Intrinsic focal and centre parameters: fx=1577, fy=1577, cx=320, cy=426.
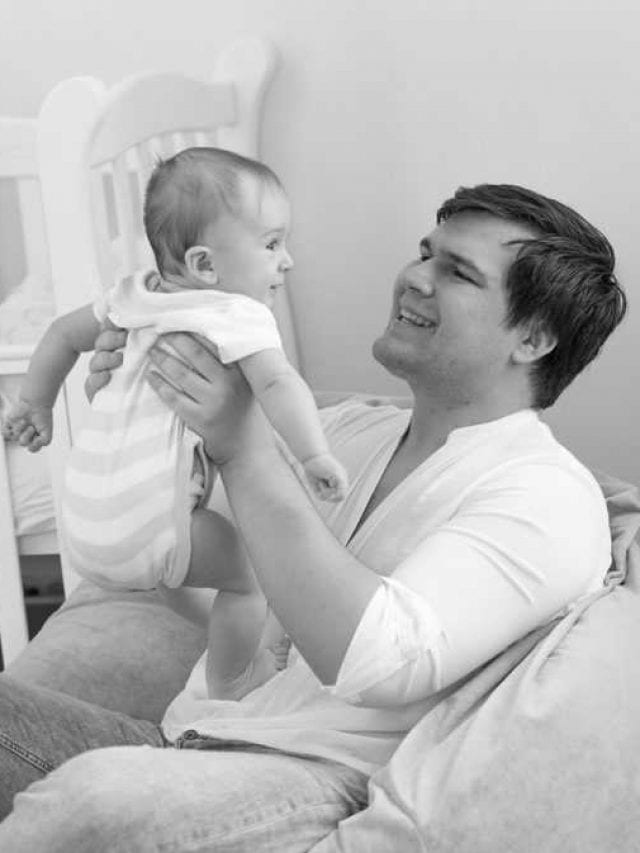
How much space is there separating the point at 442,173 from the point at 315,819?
1.42m

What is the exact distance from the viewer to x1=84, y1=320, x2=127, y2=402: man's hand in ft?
5.33

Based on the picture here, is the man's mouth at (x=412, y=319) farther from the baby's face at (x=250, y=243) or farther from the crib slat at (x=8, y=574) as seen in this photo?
the crib slat at (x=8, y=574)

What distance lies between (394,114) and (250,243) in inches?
47.0

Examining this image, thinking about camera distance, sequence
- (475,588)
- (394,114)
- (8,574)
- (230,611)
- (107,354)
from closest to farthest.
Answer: (475,588), (107,354), (230,611), (8,574), (394,114)

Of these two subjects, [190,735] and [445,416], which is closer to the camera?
[190,735]

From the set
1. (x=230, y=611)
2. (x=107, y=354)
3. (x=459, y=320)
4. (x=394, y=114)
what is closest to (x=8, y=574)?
(x=230, y=611)

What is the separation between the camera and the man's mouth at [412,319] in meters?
1.78

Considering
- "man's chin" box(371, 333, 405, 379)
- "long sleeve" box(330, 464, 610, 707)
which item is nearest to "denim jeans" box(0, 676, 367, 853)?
"long sleeve" box(330, 464, 610, 707)

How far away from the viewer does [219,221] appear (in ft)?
4.97

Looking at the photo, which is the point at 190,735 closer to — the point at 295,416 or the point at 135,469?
the point at 135,469

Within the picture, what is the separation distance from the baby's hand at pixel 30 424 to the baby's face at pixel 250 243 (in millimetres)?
328

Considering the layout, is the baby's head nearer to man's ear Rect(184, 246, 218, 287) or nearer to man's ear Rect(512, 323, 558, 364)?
man's ear Rect(184, 246, 218, 287)

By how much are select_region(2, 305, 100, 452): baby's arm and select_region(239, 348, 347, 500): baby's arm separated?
275mm

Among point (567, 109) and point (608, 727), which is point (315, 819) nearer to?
point (608, 727)
